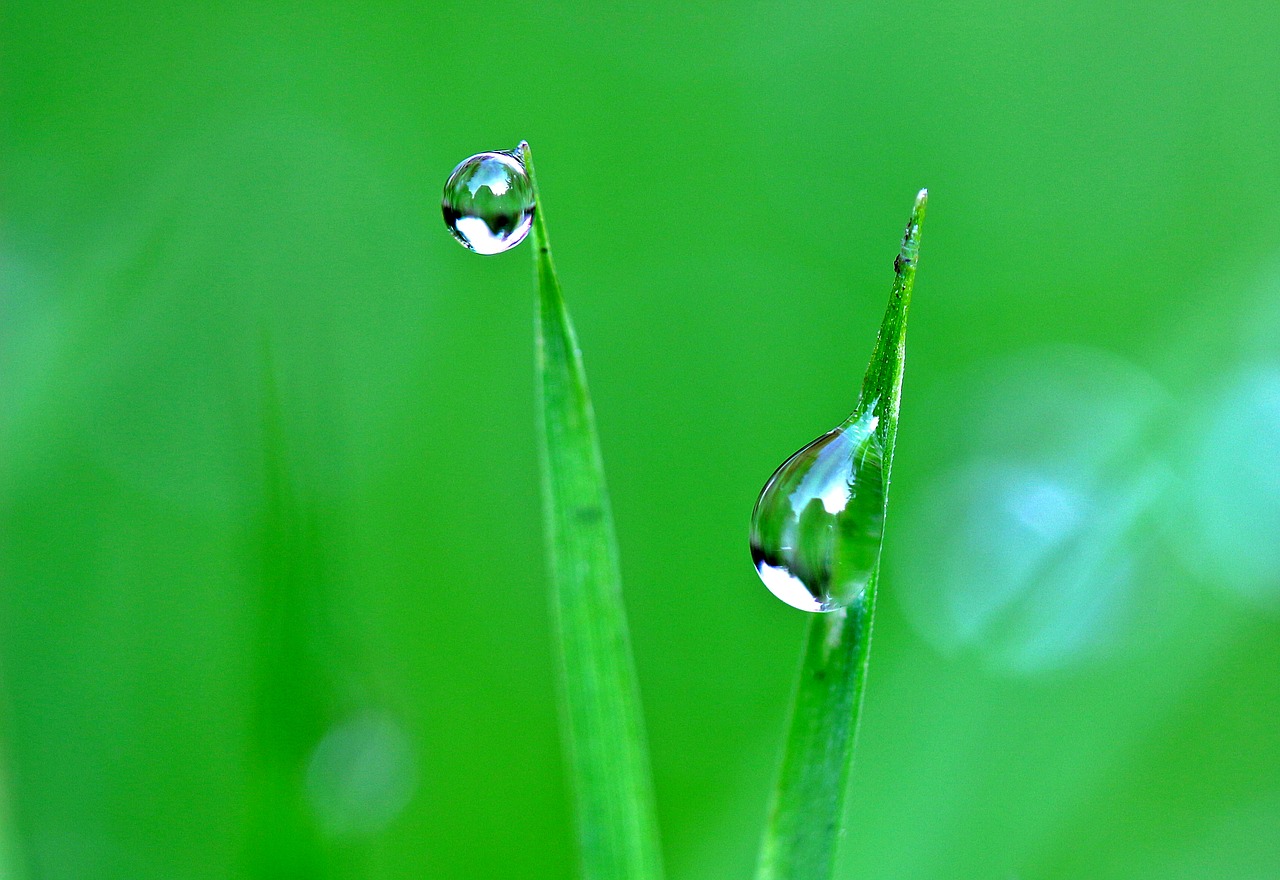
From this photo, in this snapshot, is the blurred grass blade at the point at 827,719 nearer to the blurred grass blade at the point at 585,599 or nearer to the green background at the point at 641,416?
the blurred grass blade at the point at 585,599

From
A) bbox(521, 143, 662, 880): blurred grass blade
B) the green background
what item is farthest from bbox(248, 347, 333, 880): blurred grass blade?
bbox(521, 143, 662, 880): blurred grass blade

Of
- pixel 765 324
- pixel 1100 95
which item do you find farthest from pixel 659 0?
pixel 1100 95

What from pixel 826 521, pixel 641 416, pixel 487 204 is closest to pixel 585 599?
pixel 826 521

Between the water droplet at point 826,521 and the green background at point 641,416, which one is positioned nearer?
the water droplet at point 826,521

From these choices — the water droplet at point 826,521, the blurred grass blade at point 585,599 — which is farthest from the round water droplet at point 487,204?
the water droplet at point 826,521

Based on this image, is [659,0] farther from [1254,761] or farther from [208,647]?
[1254,761]

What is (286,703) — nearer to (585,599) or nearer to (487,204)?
(585,599)
